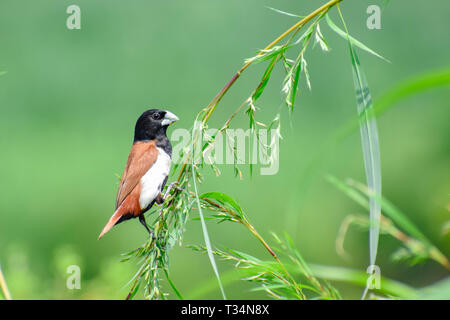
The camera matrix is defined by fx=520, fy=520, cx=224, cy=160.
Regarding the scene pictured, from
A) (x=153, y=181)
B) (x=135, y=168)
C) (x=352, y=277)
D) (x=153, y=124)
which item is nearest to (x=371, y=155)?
(x=352, y=277)

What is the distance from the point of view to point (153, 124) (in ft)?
3.54

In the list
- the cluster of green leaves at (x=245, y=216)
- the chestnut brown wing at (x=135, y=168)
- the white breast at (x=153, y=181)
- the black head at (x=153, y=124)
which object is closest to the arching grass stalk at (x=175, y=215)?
the cluster of green leaves at (x=245, y=216)

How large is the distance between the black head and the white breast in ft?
0.47

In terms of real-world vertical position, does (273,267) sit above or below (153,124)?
below

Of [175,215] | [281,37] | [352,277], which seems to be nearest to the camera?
[352,277]

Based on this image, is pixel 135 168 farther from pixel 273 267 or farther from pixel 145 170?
pixel 273 267

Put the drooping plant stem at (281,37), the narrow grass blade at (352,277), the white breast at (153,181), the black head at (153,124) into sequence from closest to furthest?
1. the narrow grass blade at (352,277)
2. the drooping plant stem at (281,37)
3. the white breast at (153,181)
4. the black head at (153,124)

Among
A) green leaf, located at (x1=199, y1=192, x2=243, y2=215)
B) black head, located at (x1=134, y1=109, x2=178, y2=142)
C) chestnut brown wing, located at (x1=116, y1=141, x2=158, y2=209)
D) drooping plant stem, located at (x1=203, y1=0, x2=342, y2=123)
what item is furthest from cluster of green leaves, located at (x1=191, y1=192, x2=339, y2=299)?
black head, located at (x1=134, y1=109, x2=178, y2=142)

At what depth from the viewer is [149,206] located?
2.84ft

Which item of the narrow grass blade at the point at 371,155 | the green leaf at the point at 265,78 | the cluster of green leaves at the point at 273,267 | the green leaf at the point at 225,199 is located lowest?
the cluster of green leaves at the point at 273,267

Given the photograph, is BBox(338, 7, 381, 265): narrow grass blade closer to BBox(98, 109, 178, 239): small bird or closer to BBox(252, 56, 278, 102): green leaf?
BBox(252, 56, 278, 102): green leaf

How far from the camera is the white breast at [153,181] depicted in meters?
0.83

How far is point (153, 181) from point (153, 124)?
0.83 ft

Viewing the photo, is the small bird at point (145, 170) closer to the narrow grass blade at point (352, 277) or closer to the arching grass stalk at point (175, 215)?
the arching grass stalk at point (175, 215)
